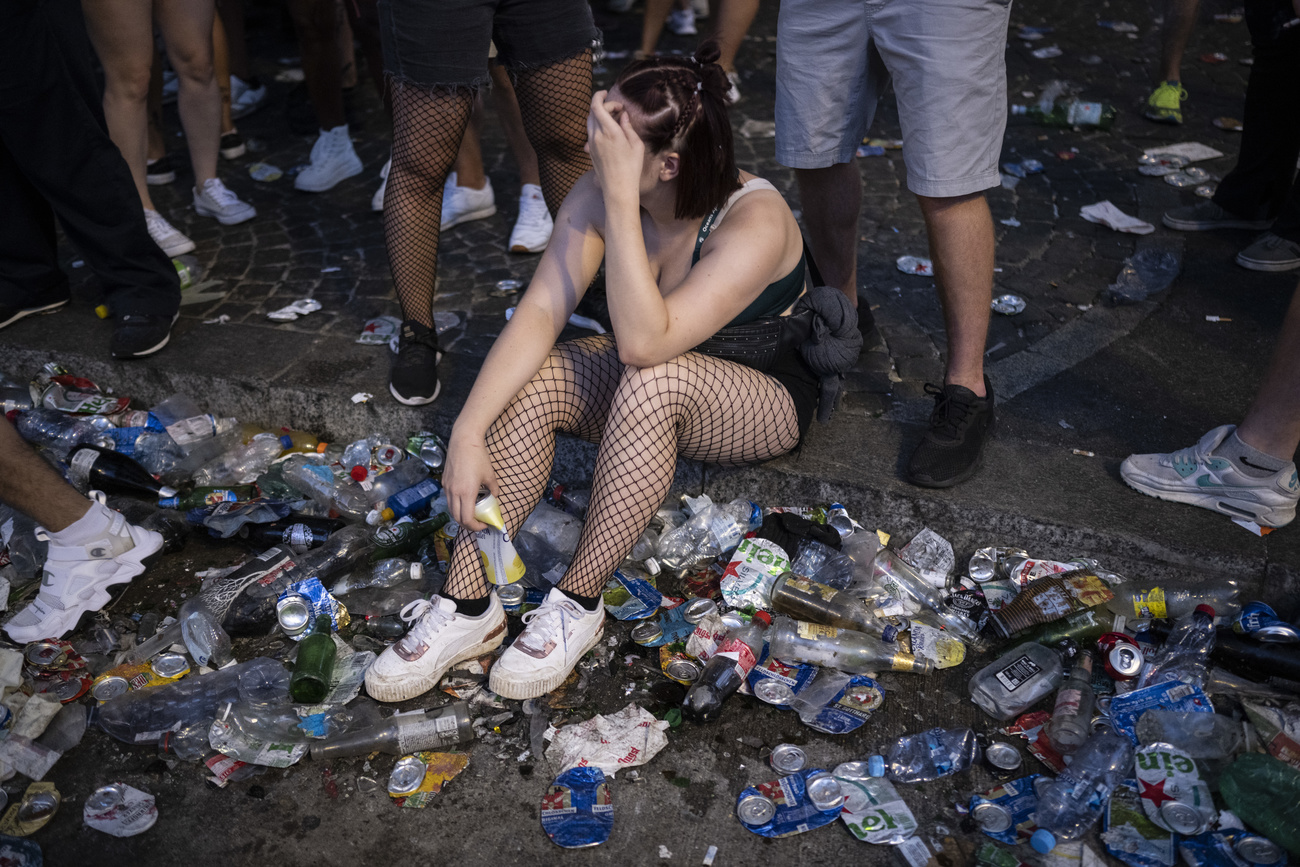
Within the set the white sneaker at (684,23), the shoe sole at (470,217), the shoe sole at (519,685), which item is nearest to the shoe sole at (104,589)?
the shoe sole at (519,685)

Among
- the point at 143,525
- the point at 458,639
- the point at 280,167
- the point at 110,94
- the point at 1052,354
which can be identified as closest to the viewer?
the point at 458,639

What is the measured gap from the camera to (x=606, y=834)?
2156mm

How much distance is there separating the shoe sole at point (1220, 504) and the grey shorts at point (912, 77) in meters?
1.01

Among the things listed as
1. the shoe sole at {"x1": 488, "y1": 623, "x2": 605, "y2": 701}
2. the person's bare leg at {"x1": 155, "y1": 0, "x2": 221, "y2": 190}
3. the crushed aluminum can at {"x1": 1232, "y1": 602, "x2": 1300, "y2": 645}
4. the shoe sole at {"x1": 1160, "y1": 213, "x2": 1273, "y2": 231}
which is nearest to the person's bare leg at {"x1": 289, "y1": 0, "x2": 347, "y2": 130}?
the person's bare leg at {"x1": 155, "y1": 0, "x2": 221, "y2": 190}

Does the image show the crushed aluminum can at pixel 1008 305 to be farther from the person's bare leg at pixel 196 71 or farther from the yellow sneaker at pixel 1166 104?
the person's bare leg at pixel 196 71

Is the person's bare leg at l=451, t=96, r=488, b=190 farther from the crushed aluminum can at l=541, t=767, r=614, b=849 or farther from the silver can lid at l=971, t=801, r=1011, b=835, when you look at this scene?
the silver can lid at l=971, t=801, r=1011, b=835

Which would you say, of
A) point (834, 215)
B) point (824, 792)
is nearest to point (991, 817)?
point (824, 792)

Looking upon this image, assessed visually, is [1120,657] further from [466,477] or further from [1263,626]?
[466,477]

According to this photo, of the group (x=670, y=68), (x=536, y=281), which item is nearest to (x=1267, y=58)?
(x=670, y=68)

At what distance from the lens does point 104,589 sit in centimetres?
280

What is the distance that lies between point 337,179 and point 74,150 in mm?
1762

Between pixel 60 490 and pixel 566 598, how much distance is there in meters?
1.52

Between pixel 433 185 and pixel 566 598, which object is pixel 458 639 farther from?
pixel 433 185

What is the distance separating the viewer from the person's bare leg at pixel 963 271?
279cm
